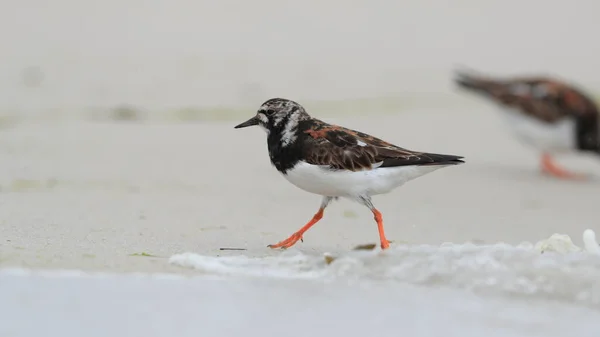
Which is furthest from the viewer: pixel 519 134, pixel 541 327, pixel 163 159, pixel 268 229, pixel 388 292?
pixel 519 134

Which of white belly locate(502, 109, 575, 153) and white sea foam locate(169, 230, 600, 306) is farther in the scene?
white belly locate(502, 109, 575, 153)

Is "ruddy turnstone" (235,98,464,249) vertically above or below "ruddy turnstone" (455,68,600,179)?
below

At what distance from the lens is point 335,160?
4707 mm

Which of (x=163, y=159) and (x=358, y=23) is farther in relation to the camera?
(x=358, y=23)

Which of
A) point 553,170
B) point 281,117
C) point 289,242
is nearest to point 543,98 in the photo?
point 553,170

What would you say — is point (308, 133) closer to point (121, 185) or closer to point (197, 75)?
point (121, 185)

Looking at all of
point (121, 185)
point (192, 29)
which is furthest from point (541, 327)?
point (192, 29)

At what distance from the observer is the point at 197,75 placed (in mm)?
9352

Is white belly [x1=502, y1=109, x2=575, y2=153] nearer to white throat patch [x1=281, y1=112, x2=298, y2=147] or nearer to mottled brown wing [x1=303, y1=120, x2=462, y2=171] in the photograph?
mottled brown wing [x1=303, y1=120, x2=462, y2=171]

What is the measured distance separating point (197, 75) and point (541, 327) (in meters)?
6.41

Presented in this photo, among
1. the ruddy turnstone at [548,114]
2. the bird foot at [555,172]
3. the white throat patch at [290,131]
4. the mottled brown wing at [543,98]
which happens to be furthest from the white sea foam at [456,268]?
the mottled brown wing at [543,98]

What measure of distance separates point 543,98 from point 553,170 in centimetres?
87

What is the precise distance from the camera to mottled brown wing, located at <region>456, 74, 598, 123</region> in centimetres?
839

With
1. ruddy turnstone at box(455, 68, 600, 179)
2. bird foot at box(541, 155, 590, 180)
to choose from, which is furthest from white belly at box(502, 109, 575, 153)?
bird foot at box(541, 155, 590, 180)
